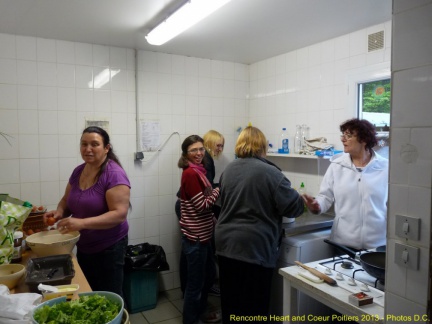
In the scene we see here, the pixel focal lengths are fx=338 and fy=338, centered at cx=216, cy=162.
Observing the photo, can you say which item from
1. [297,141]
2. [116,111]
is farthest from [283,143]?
[116,111]

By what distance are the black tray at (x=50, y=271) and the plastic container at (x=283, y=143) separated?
2252mm

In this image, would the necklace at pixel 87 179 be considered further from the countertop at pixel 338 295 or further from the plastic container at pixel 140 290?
the plastic container at pixel 140 290

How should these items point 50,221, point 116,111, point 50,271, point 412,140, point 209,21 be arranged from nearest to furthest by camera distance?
point 412,140, point 50,271, point 50,221, point 209,21, point 116,111

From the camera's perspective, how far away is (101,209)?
1899 millimetres

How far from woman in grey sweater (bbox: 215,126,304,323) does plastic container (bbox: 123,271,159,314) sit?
3.87 ft

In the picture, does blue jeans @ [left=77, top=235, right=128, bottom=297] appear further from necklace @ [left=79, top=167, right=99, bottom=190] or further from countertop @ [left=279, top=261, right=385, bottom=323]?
countertop @ [left=279, top=261, right=385, bottom=323]

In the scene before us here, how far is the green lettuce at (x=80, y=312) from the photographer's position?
1.04 m

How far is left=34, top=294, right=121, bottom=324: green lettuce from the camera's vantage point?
1.04 meters

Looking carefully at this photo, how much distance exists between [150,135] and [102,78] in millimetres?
684

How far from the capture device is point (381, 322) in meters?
1.25

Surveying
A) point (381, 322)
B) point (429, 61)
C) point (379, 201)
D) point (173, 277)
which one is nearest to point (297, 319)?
point (381, 322)

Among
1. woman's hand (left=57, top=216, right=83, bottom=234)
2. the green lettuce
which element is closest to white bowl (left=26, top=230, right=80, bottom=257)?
woman's hand (left=57, top=216, right=83, bottom=234)

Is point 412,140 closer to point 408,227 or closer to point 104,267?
point 408,227

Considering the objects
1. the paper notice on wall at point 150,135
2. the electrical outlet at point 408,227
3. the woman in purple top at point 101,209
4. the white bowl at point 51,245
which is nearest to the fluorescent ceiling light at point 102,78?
the paper notice on wall at point 150,135
